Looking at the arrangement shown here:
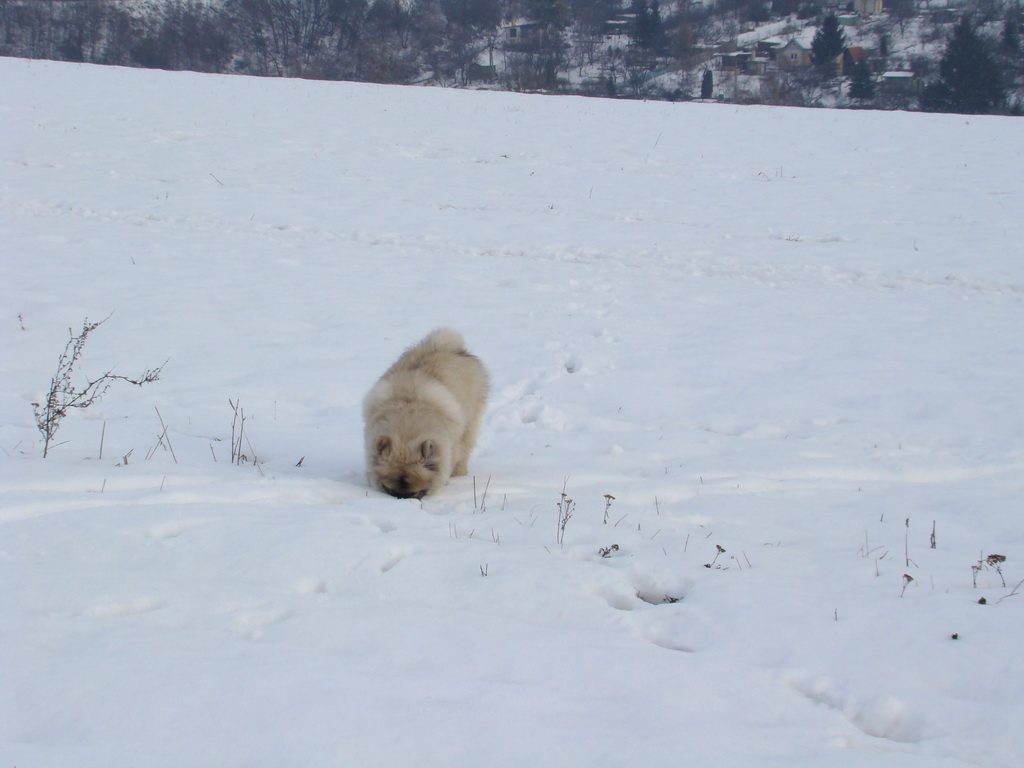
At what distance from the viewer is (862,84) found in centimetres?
5191

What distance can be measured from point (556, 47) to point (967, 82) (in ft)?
95.5

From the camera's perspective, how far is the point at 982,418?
6559mm

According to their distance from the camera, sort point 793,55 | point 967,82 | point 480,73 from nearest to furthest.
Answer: point 967,82, point 480,73, point 793,55

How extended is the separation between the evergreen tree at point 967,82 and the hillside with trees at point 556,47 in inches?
3.2

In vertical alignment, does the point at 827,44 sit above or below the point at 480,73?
above

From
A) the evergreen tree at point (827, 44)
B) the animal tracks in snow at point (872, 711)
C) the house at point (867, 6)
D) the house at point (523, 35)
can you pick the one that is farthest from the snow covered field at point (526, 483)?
the house at point (867, 6)

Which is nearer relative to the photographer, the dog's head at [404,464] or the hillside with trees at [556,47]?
the dog's head at [404,464]

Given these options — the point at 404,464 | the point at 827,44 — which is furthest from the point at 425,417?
the point at 827,44

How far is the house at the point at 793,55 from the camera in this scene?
61356 millimetres

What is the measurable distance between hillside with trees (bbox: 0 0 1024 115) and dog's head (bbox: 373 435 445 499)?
1522 inches

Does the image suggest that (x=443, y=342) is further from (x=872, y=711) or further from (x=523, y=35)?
(x=523, y=35)

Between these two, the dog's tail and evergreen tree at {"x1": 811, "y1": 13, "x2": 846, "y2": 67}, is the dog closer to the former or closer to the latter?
the dog's tail

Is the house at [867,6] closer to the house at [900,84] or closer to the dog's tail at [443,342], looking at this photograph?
the house at [900,84]

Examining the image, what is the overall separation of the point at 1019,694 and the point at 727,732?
1075mm
